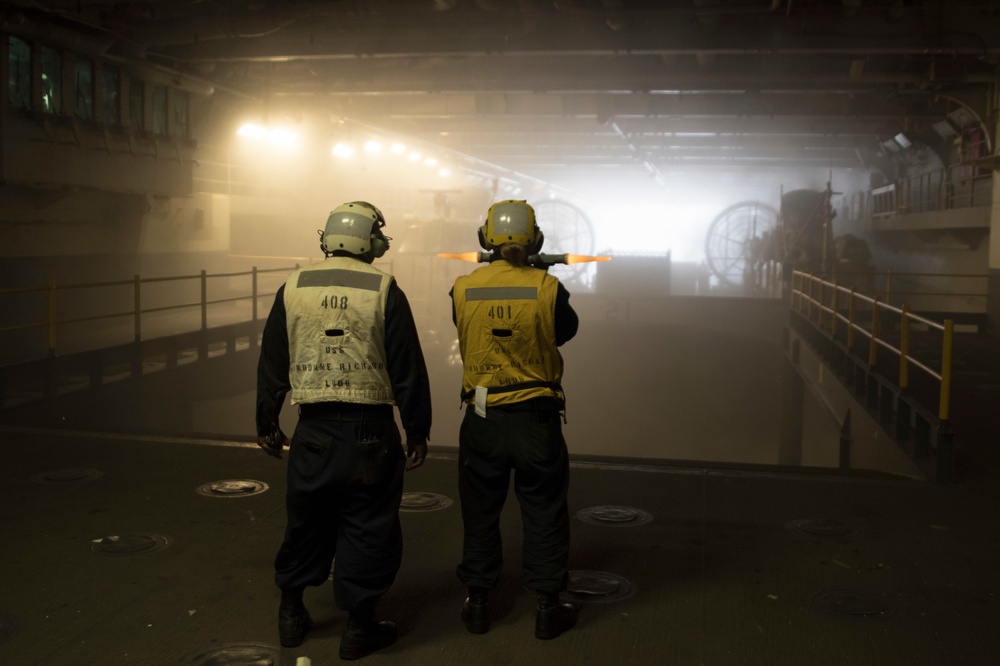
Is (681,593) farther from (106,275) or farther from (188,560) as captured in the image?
(106,275)

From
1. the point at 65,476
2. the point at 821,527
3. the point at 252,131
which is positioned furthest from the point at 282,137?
the point at 821,527

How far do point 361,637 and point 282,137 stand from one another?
56.9ft

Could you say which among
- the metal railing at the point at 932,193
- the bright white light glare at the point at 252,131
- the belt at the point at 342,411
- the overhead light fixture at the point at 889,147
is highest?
the overhead light fixture at the point at 889,147

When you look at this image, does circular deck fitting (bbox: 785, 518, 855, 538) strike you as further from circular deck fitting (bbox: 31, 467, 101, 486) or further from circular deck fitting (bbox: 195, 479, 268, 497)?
circular deck fitting (bbox: 31, 467, 101, 486)

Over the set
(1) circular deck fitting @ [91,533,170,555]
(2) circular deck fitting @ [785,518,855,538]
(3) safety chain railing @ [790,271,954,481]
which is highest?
(3) safety chain railing @ [790,271,954,481]

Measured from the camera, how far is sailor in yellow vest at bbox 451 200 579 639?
4.19 meters

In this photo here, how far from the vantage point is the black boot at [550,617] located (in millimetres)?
4148

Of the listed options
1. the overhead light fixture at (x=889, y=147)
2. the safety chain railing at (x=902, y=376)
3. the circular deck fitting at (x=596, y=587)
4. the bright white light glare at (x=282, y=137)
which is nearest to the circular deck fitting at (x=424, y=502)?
the circular deck fitting at (x=596, y=587)

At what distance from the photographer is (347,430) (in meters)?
3.98

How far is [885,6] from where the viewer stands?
12.7 m

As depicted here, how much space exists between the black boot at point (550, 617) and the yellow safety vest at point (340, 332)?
117cm

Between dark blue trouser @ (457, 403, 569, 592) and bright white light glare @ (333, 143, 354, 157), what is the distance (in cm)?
1935

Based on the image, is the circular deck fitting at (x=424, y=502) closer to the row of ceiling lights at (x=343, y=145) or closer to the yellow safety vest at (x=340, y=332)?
the yellow safety vest at (x=340, y=332)

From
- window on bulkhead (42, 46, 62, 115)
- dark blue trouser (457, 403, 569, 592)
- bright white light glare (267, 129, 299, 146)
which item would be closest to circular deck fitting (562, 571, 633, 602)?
dark blue trouser (457, 403, 569, 592)
